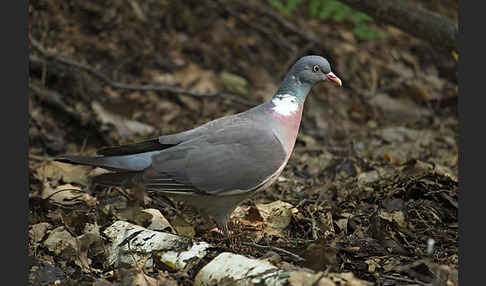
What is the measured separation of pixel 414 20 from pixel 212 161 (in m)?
3.14

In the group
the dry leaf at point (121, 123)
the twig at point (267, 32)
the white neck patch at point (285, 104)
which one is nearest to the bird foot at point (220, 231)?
the white neck patch at point (285, 104)

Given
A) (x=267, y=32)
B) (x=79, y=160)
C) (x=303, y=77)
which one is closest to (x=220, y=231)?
(x=79, y=160)

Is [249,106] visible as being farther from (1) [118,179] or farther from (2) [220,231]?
(1) [118,179]

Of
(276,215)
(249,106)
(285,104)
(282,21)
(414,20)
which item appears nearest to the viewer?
(276,215)

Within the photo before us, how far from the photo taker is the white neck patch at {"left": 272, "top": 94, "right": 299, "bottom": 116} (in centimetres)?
385

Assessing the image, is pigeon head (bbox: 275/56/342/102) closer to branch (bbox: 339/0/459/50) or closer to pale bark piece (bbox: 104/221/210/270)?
pale bark piece (bbox: 104/221/210/270)

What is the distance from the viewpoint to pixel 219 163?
358cm

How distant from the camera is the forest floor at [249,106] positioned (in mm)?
3236

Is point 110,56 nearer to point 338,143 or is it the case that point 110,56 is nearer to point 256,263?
point 338,143

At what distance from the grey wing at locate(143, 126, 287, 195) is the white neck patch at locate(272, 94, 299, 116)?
23cm

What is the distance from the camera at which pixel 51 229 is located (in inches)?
135

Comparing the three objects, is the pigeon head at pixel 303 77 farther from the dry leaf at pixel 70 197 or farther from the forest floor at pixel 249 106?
the dry leaf at pixel 70 197

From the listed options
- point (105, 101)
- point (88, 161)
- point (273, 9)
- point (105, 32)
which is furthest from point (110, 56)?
point (88, 161)

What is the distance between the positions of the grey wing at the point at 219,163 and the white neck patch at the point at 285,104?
233mm
